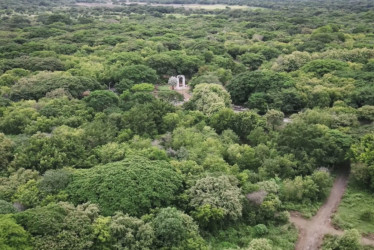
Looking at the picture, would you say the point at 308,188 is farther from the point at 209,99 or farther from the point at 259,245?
the point at 209,99

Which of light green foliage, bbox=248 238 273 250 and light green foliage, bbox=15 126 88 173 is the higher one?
light green foliage, bbox=15 126 88 173

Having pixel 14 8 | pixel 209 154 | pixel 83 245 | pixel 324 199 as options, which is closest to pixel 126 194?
pixel 83 245

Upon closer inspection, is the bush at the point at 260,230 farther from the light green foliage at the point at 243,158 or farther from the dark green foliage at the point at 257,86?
the dark green foliage at the point at 257,86

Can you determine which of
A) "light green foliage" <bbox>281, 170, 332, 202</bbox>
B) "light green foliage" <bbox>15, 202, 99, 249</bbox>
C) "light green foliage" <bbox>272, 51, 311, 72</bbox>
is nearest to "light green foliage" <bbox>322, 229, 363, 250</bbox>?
"light green foliage" <bbox>281, 170, 332, 202</bbox>

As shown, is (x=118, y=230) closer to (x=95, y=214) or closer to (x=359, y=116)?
(x=95, y=214)

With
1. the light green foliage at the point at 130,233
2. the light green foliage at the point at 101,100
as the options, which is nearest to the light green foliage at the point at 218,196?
the light green foliage at the point at 130,233

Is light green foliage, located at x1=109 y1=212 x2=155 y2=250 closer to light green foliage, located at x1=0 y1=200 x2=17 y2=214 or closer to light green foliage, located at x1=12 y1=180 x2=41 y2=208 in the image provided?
light green foliage, located at x1=12 y1=180 x2=41 y2=208
